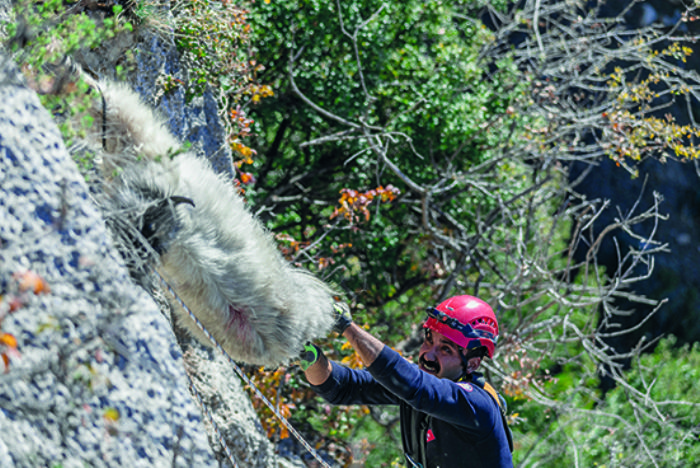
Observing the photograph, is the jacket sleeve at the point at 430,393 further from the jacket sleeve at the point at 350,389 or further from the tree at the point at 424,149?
the tree at the point at 424,149

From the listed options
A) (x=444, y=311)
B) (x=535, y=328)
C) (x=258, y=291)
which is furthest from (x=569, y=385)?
(x=258, y=291)

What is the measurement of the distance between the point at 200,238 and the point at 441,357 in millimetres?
1428

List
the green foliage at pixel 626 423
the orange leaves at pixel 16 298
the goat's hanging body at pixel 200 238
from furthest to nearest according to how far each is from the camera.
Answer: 1. the green foliage at pixel 626 423
2. the goat's hanging body at pixel 200 238
3. the orange leaves at pixel 16 298

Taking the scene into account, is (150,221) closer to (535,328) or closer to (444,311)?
(444,311)

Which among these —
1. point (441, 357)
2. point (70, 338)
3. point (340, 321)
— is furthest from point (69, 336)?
point (441, 357)

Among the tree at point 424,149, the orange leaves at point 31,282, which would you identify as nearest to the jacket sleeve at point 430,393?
the orange leaves at point 31,282

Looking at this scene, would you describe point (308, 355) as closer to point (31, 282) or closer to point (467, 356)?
point (467, 356)

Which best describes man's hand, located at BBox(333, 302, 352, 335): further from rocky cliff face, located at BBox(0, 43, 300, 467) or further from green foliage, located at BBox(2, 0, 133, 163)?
green foliage, located at BBox(2, 0, 133, 163)

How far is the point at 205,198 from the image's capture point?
2527mm

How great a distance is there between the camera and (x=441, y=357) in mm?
3178

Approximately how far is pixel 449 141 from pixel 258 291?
550cm

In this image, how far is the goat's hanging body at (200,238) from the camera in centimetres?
238

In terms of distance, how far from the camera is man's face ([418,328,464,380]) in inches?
123

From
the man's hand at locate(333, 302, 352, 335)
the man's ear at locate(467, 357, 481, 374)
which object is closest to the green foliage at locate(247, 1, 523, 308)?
the man's ear at locate(467, 357, 481, 374)
